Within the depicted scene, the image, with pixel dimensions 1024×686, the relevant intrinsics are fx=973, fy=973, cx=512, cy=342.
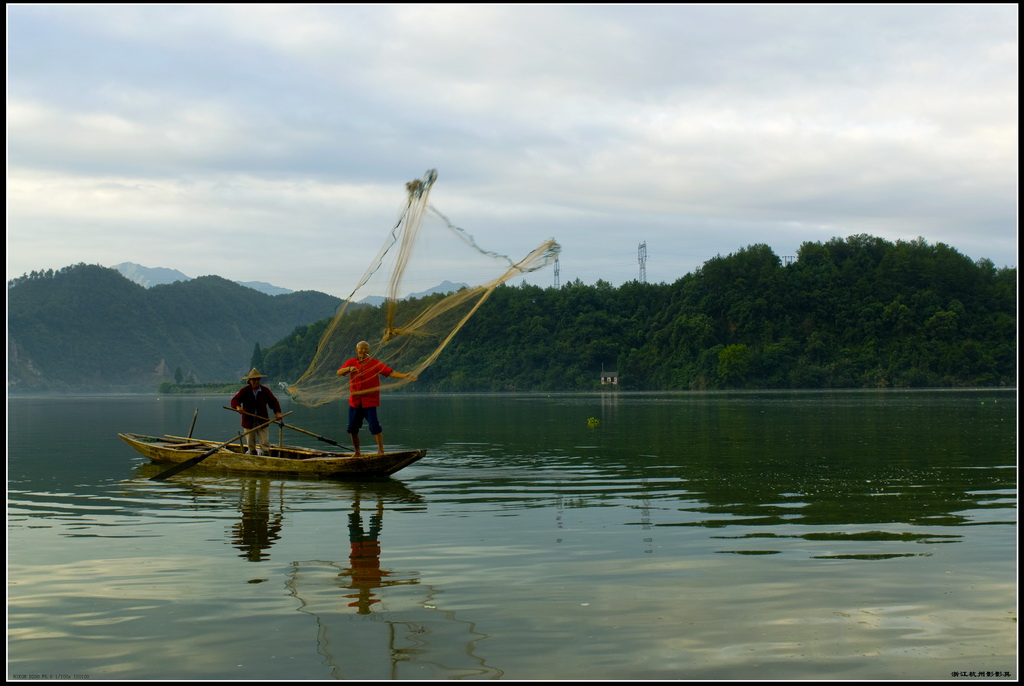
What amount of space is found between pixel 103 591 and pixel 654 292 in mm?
141210

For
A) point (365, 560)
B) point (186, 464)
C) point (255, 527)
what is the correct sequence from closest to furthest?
point (365, 560)
point (255, 527)
point (186, 464)

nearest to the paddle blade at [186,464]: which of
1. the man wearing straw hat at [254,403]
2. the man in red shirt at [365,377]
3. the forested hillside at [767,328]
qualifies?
the man wearing straw hat at [254,403]

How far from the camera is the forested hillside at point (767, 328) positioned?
392ft

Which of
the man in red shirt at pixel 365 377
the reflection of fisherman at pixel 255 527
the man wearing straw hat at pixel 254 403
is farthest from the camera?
the man wearing straw hat at pixel 254 403

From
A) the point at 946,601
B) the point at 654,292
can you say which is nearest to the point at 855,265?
the point at 654,292

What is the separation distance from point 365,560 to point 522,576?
81.1 inches

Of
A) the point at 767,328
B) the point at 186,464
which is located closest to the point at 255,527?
the point at 186,464

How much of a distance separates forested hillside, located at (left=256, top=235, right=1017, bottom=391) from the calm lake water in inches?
4108

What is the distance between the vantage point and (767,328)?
128125 millimetres

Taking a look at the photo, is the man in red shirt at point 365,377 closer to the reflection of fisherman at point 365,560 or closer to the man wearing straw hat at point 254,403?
the man wearing straw hat at point 254,403

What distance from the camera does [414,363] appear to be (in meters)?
20.5

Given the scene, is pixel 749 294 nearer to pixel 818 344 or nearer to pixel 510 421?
pixel 818 344

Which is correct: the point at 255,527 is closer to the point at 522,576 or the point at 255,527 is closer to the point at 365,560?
the point at 365,560

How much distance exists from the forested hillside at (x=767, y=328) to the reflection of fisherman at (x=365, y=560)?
11054 cm
